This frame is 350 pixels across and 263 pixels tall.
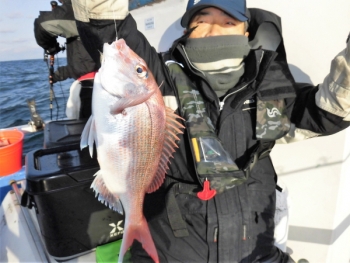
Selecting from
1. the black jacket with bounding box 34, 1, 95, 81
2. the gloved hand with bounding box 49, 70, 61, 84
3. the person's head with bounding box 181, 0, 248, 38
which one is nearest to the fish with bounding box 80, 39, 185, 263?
the person's head with bounding box 181, 0, 248, 38

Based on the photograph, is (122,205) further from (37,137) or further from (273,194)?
(37,137)

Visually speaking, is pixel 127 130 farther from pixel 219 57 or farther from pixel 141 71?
pixel 219 57

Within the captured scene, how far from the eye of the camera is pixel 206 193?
140 cm

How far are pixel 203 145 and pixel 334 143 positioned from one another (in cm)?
109

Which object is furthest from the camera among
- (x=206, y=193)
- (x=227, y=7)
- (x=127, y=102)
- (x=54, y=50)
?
(x=54, y=50)

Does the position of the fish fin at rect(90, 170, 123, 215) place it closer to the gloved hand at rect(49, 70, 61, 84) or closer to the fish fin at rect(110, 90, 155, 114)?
the fish fin at rect(110, 90, 155, 114)

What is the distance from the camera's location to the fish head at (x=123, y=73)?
111 cm

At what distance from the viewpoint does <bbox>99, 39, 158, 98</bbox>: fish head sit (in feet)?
3.66

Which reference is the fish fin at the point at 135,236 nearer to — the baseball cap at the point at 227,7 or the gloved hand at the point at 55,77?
the baseball cap at the point at 227,7

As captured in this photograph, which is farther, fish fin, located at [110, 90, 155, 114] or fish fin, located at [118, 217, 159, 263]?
fish fin, located at [118, 217, 159, 263]

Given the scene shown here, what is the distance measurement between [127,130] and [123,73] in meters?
0.25

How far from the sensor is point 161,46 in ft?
9.99

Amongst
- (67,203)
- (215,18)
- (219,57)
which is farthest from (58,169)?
(215,18)

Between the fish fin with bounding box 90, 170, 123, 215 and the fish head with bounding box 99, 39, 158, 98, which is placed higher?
the fish head with bounding box 99, 39, 158, 98
